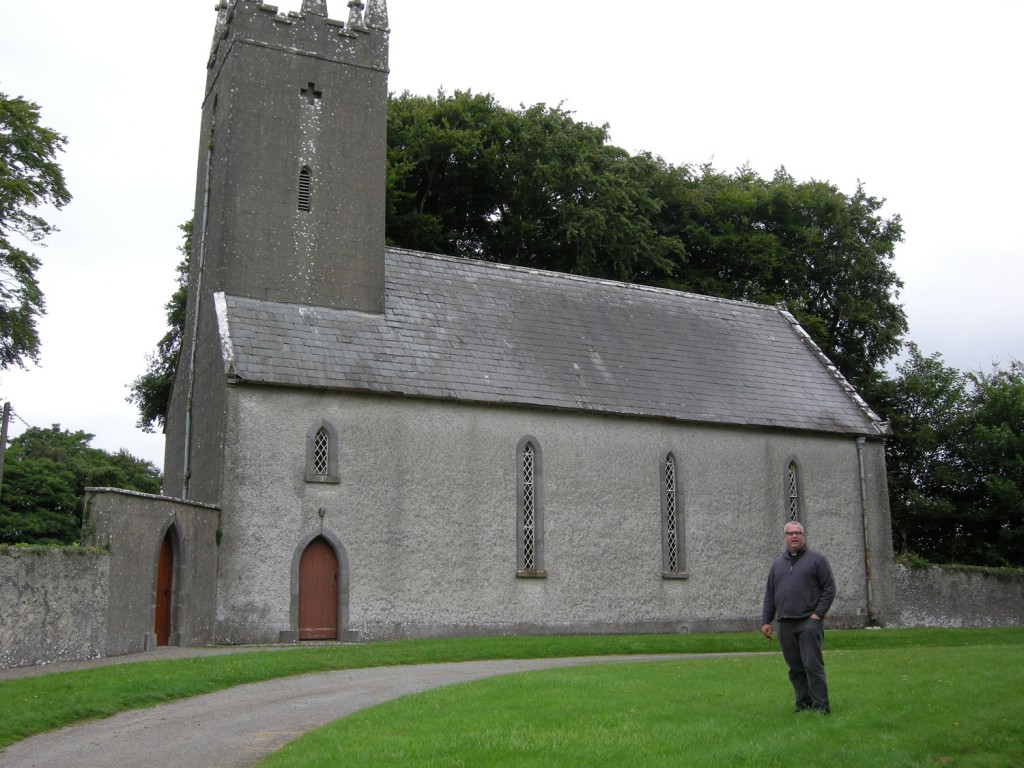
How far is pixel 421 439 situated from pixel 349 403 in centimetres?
177

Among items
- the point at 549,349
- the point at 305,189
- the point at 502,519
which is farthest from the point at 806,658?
the point at 305,189

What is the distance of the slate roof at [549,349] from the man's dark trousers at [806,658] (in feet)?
46.1

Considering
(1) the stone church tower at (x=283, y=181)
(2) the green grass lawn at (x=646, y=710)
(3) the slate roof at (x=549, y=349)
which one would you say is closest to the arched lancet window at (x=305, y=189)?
(1) the stone church tower at (x=283, y=181)

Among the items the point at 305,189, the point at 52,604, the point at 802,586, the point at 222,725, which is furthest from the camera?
the point at 305,189

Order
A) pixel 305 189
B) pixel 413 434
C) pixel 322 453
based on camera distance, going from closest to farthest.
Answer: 1. pixel 322 453
2. pixel 413 434
3. pixel 305 189

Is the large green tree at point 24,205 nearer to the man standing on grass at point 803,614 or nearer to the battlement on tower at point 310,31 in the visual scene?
the battlement on tower at point 310,31

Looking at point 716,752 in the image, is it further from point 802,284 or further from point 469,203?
point 802,284

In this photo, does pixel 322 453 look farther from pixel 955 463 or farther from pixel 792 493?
pixel 955 463

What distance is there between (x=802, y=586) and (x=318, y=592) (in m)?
13.7

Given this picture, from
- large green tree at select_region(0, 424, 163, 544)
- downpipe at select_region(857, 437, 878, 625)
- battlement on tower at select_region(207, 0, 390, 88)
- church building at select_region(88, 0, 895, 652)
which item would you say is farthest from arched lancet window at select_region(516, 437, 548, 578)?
large green tree at select_region(0, 424, 163, 544)

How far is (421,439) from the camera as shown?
2370 centimetres

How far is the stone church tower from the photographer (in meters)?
24.6

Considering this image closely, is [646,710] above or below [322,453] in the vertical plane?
below

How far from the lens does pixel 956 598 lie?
1190 inches
